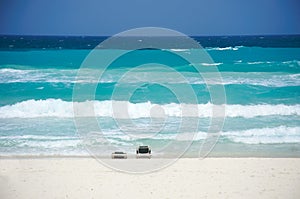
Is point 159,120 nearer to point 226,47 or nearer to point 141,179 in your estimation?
point 141,179

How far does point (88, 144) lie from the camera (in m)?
4.53

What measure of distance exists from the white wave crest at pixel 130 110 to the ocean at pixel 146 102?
16 mm

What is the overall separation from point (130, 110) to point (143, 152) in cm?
201

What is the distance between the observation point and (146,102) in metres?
6.34

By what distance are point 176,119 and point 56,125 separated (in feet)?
5.43

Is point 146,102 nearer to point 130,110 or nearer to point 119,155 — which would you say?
point 130,110

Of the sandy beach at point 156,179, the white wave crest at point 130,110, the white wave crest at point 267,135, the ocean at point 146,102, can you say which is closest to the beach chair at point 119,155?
the sandy beach at point 156,179

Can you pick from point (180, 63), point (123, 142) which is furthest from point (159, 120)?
point (180, 63)

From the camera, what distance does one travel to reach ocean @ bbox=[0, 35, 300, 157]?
4.54m

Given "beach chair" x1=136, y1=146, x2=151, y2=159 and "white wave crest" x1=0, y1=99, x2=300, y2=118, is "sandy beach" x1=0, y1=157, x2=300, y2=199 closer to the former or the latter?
"beach chair" x1=136, y1=146, x2=151, y2=159

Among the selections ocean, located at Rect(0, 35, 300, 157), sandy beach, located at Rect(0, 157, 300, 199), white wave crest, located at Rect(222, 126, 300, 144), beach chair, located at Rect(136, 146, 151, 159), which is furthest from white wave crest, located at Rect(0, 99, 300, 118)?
sandy beach, located at Rect(0, 157, 300, 199)

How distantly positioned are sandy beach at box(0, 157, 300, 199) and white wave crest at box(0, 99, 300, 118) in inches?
73.6

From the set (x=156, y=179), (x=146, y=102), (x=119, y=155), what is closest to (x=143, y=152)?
(x=119, y=155)

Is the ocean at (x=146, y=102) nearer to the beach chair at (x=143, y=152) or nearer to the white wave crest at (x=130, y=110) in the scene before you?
the white wave crest at (x=130, y=110)
